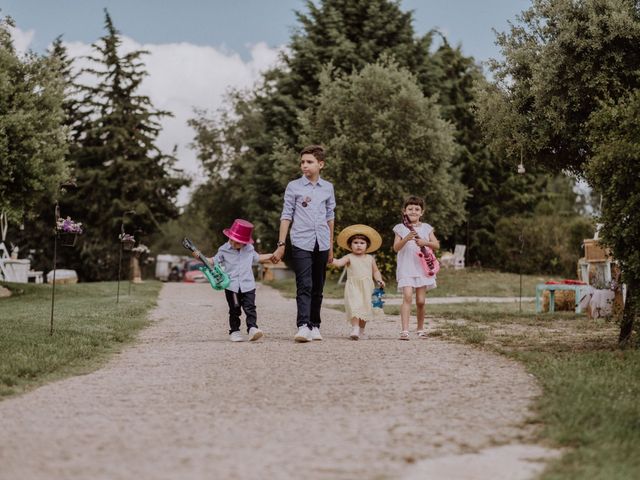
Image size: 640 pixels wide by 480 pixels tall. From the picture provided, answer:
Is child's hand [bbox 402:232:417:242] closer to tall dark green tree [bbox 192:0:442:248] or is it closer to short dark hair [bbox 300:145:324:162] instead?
short dark hair [bbox 300:145:324:162]

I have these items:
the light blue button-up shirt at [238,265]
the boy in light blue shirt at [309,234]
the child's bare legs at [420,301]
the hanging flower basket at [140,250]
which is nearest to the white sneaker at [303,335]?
the boy in light blue shirt at [309,234]

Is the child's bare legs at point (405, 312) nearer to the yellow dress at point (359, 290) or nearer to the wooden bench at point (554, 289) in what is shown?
the yellow dress at point (359, 290)

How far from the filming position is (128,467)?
405 cm

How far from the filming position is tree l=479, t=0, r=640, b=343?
1227cm

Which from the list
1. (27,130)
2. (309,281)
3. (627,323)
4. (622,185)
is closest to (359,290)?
(309,281)

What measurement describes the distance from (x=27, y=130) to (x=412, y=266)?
12.8 meters

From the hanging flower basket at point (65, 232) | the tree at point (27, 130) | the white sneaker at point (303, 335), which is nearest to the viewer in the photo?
the white sneaker at point (303, 335)

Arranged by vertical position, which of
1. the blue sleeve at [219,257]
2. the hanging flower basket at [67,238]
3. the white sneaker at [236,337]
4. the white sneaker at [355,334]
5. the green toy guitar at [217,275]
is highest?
the hanging flower basket at [67,238]

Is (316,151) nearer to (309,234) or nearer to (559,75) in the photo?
(309,234)

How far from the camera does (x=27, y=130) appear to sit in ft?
65.5

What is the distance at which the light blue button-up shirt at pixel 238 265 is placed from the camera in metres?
9.87

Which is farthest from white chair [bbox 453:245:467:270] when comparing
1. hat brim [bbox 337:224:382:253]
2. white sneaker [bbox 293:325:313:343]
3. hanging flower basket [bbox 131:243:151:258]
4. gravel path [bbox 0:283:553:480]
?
gravel path [bbox 0:283:553:480]

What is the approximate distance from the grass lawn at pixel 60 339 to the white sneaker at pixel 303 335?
1.94 m

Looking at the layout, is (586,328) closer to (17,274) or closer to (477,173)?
(17,274)
